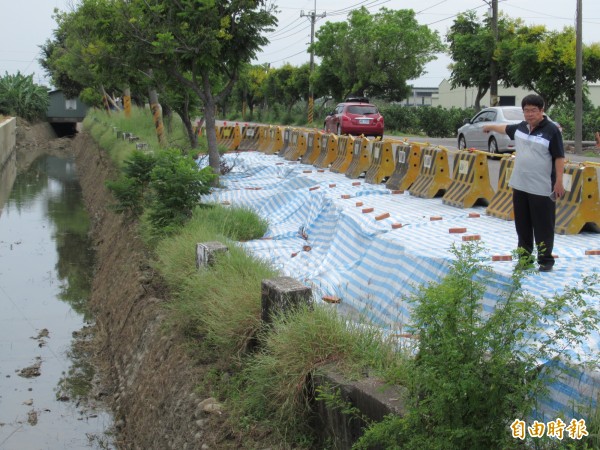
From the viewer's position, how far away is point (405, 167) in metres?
14.1

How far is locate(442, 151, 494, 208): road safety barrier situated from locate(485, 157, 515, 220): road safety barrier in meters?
0.39

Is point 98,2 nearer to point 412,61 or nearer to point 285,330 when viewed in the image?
point 412,61

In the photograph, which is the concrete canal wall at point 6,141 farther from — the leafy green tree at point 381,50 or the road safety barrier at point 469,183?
the road safety barrier at point 469,183

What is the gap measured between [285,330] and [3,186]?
1105 inches

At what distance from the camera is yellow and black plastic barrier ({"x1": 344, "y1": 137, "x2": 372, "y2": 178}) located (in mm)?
16030

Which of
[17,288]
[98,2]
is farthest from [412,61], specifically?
[17,288]

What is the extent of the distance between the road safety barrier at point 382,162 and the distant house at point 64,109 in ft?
161

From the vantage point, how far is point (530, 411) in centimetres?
366

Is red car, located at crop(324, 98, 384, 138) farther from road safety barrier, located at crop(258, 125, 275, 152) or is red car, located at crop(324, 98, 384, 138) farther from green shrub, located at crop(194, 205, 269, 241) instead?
green shrub, located at crop(194, 205, 269, 241)

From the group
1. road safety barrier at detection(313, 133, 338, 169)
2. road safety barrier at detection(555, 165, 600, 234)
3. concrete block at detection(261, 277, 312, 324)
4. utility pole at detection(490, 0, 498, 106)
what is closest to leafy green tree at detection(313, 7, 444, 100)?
utility pole at detection(490, 0, 498, 106)

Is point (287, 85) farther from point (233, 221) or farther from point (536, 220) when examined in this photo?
point (536, 220)

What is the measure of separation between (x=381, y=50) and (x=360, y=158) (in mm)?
30260

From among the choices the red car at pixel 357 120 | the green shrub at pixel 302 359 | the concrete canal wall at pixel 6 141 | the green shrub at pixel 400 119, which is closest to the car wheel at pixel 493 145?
the red car at pixel 357 120

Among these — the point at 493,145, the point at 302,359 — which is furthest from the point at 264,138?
the point at 302,359
